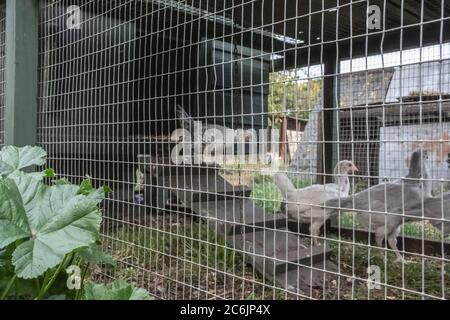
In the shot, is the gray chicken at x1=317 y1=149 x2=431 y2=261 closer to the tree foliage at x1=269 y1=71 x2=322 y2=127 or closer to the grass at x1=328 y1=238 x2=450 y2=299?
the grass at x1=328 y1=238 x2=450 y2=299

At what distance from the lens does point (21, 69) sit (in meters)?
2.71

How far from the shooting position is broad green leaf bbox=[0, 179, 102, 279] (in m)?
0.85

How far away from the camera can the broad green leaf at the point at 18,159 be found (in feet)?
4.24

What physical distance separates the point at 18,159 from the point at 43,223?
0.51 metres

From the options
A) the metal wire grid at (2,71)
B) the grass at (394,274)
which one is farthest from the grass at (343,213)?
the metal wire grid at (2,71)

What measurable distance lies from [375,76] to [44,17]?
2.41 meters

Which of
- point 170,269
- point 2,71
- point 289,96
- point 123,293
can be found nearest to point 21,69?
point 2,71

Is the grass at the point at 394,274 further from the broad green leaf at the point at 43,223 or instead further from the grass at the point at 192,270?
the broad green leaf at the point at 43,223

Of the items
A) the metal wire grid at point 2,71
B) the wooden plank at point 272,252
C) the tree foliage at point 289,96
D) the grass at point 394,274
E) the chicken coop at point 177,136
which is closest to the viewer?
the wooden plank at point 272,252

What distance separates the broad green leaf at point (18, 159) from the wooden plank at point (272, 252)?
3.54 feet

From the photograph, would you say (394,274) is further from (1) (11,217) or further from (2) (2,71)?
(2) (2,71)

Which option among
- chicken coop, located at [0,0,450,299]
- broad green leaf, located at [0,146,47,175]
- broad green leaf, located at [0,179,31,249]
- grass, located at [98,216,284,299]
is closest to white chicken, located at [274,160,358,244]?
chicken coop, located at [0,0,450,299]
